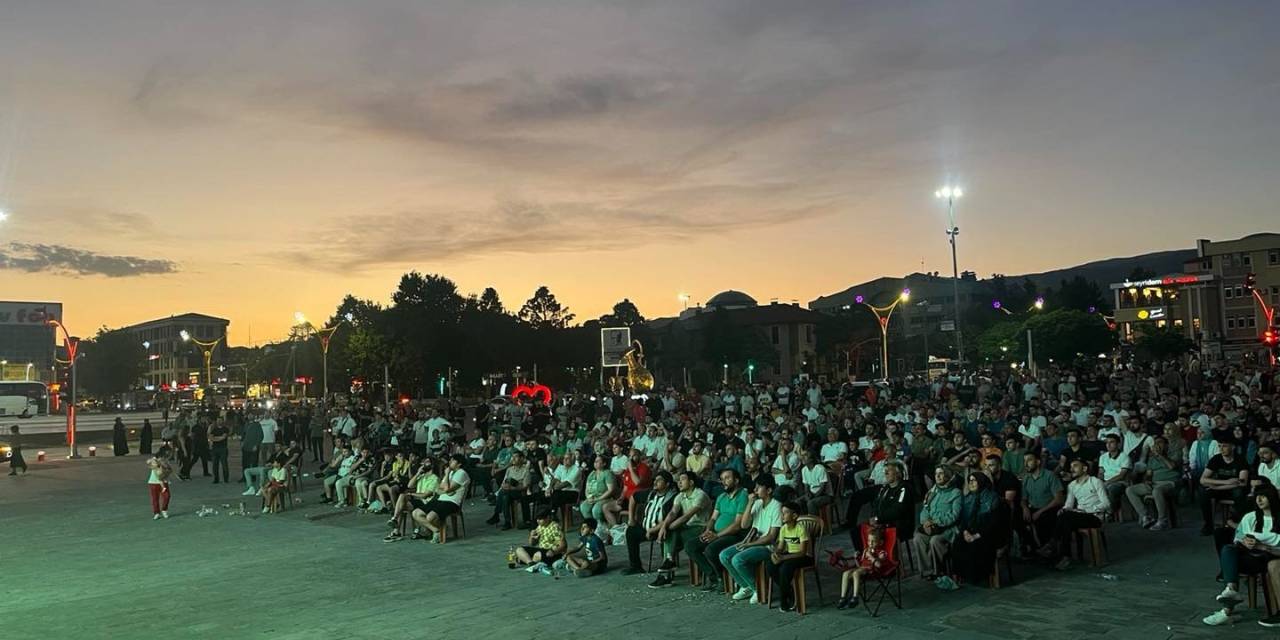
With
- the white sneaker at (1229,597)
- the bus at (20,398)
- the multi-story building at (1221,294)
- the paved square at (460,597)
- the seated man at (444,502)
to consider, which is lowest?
the paved square at (460,597)

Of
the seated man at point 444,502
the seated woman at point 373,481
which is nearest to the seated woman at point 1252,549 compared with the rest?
the seated man at point 444,502

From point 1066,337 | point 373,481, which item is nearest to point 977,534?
point 373,481

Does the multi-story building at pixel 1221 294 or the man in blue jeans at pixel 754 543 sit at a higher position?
the multi-story building at pixel 1221 294

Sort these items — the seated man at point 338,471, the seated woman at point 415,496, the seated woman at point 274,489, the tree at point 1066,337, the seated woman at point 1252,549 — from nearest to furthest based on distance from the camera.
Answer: the seated woman at point 1252,549, the seated woman at point 415,496, the seated woman at point 274,489, the seated man at point 338,471, the tree at point 1066,337

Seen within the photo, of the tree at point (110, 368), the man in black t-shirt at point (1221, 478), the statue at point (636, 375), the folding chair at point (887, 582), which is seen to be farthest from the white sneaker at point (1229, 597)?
the tree at point (110, 368)

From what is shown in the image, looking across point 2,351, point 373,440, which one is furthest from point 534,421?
point 2,351

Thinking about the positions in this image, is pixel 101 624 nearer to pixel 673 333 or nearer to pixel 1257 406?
pixel 1257 406

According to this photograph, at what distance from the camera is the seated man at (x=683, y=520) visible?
11.1m

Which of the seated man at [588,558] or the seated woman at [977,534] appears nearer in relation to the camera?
the seated woman at [977,534]

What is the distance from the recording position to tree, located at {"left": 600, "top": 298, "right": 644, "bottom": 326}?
10712 centimetres

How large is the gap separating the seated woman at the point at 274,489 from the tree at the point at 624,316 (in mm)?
86278

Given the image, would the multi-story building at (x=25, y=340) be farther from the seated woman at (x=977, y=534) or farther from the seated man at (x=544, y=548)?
the seated woman at (x=977, y=534)

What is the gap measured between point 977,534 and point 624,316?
101427mm

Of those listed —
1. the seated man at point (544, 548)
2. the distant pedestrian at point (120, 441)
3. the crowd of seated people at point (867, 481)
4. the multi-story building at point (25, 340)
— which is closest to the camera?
the crowd of seated people at point (867, 481)
